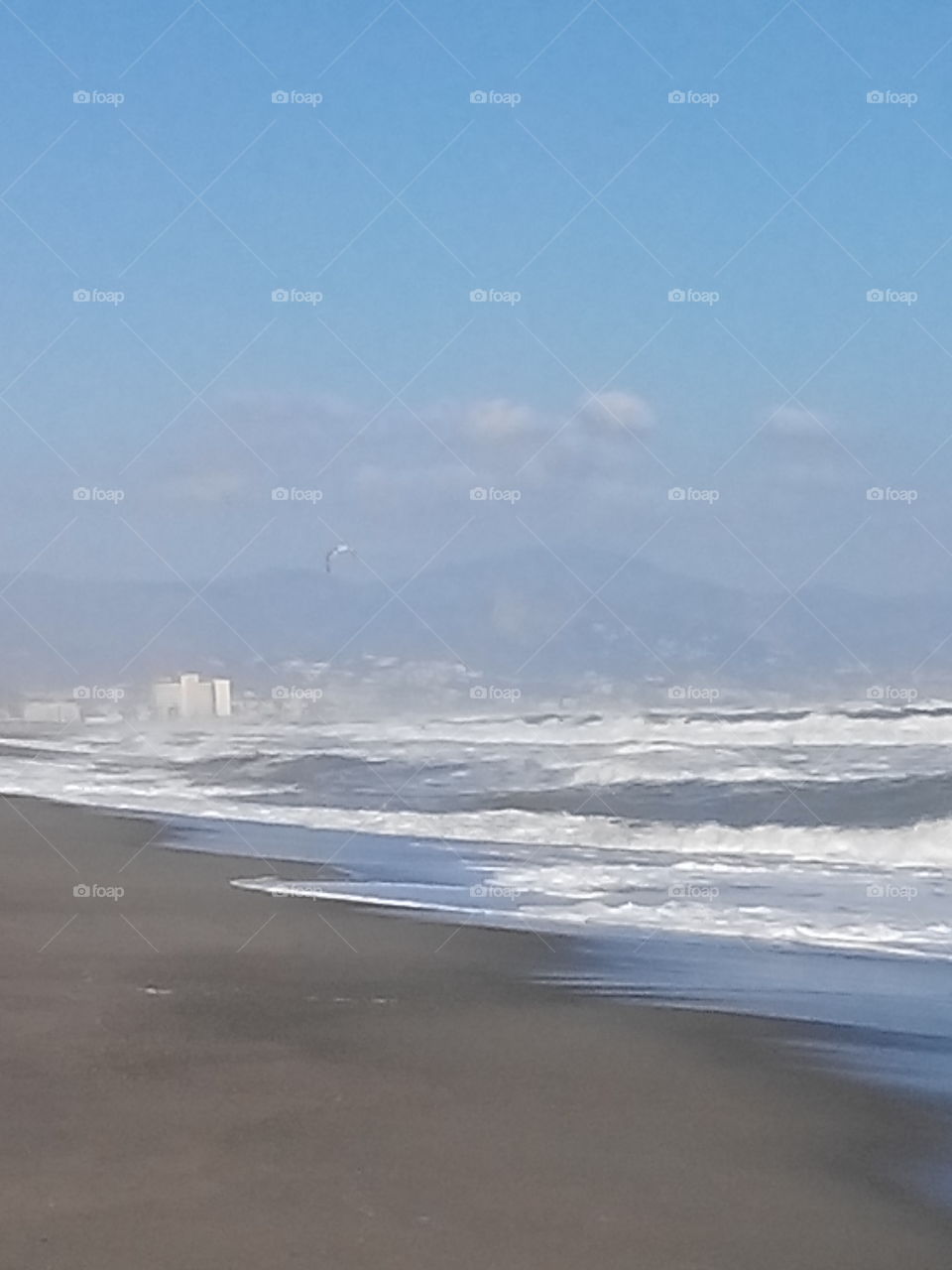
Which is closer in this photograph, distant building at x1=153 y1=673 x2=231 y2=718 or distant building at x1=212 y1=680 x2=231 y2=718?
distant building at x1=153 y1=673 x2=231 y2=718

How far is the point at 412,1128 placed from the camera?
4449 mm

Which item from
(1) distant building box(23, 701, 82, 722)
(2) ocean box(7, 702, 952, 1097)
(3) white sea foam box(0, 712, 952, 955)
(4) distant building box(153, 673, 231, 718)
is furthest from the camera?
(1) distant building box(23, 701, 82, 722)

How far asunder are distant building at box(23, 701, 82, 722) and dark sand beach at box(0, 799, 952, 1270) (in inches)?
1183

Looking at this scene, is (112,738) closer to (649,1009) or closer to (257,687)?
(257,687)

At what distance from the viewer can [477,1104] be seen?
4703 mm

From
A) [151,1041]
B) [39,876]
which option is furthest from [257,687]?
[151,1041]

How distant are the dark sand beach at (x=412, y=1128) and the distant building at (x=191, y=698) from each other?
24.7 meters

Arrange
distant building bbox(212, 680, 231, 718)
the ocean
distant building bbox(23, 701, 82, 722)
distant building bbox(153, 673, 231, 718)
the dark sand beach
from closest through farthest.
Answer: the dark sand beach, the ocean, distant building bbox(153, 673, 231, 718), distant building bbox(212, 680, 231, 718), distant building bbox(23, 701, 82, 722)

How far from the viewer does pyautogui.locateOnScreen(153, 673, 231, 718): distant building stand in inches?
1241

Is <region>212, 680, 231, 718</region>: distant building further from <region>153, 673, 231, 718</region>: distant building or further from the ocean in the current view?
the ocean

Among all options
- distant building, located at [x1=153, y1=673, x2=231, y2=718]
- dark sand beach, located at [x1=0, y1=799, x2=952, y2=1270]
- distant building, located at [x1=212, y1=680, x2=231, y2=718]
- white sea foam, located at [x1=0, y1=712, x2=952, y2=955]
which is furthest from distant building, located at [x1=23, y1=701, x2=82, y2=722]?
dark sand beach, located at [x1=0, y1=799, x2=952, y2=1270]

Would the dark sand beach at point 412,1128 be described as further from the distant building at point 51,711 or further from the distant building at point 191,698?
the distant building at point 51,711

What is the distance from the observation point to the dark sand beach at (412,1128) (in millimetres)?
3600

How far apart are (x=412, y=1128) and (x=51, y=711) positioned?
114 feet
